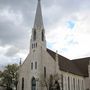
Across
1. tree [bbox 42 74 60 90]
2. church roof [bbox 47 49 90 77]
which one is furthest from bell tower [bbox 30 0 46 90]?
church roof [bbox 47 49 90 77]

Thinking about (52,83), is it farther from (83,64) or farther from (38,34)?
(83,64)

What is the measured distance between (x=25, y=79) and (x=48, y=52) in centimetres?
1030

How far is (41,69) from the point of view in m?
56.9

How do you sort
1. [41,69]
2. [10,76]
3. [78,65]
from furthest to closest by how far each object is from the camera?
[78,65], [10,76], [41,69]

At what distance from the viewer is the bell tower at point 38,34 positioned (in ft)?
194

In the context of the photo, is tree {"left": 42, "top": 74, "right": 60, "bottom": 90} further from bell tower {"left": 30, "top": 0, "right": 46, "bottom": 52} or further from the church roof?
bell tower {"left": 30, "top": 0, "right": 46, "bottom": 52}

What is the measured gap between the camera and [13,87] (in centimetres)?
6650

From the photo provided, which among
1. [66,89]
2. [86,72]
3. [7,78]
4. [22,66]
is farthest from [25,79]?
[86,72]

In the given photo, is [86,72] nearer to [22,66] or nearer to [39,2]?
[22,66]

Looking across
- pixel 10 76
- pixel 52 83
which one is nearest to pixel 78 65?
pixel 52 83

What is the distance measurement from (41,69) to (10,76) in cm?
1381

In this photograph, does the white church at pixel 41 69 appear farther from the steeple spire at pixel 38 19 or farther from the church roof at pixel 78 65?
the church roof at pixel 78 65

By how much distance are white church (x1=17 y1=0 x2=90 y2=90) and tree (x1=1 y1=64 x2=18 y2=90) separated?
5115mm

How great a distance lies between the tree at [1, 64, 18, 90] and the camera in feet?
214
